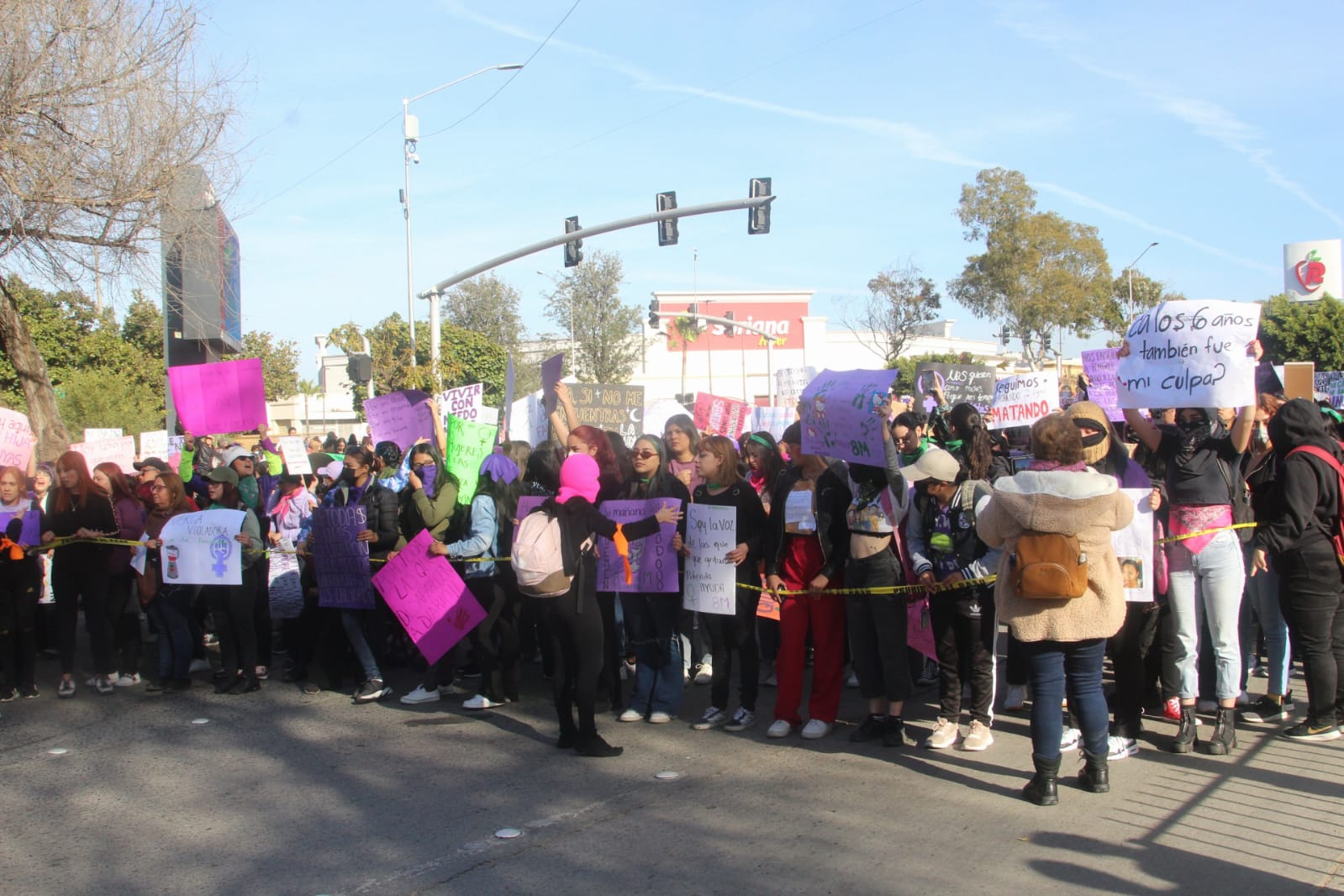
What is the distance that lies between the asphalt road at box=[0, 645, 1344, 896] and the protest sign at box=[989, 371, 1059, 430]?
5.76 meters

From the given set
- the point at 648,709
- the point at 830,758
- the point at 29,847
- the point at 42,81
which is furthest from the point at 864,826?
the point at 42,81

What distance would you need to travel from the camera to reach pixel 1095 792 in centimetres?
564

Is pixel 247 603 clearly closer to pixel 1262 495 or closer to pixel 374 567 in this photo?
pixel 374 567

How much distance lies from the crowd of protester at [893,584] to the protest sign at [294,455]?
4892 mm

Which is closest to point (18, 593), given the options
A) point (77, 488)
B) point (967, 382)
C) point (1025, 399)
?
point (77, 488)

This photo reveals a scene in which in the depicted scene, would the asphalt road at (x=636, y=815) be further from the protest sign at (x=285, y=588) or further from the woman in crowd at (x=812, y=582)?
the protest sign at (x=285, y=588)

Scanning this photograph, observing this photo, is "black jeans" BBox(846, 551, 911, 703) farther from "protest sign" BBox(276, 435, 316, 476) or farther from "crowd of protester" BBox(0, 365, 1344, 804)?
"protest sign" BBox(276, 435, 316, 476)

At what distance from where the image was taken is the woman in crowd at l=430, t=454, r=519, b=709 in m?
7.98

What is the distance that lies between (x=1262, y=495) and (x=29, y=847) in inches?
271

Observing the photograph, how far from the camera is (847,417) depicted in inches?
254

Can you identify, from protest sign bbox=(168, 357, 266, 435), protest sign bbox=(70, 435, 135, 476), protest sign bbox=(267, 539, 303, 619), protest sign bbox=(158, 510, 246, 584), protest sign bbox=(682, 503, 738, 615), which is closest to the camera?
protest sign bbox=(682, 503, 738, 615)

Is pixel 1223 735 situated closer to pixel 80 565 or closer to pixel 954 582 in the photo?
pixel 954 582

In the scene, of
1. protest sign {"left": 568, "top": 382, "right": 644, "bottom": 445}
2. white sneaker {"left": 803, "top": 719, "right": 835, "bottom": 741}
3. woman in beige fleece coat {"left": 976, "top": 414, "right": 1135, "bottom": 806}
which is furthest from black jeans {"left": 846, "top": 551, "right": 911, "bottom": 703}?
protest sign {"left": 568, "top": 382, "right": 644, "bottom": 445}

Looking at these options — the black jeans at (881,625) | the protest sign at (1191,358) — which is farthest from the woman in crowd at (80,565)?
the protest sign at (1191,358)
